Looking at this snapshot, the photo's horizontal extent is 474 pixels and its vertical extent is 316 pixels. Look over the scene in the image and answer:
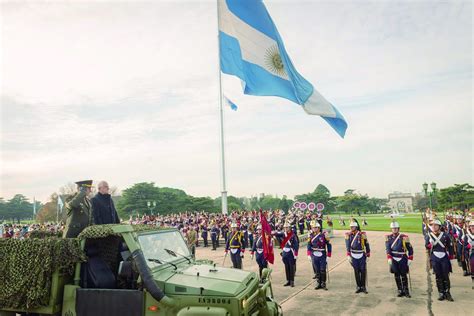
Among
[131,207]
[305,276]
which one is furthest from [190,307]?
[131,207]

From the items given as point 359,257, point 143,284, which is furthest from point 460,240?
point 143,284

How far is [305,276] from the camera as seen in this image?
42.9 feet

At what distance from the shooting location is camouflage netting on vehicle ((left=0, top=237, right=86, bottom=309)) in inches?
205

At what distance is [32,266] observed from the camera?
17.6ft

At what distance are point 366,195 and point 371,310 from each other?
99.4 m

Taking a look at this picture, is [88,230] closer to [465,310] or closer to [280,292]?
[280,292]

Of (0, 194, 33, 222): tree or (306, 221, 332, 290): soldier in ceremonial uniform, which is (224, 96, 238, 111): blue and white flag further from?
(0, 194, 33, 222): tree

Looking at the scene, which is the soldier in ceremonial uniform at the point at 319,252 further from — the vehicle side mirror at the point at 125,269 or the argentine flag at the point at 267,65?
the vehicle side mirror at the point at 125,269

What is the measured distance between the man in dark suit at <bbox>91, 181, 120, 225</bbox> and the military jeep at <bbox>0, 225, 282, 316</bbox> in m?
0.86

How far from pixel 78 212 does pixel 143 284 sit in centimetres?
235

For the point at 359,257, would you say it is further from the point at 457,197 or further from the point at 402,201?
the point at 402,201

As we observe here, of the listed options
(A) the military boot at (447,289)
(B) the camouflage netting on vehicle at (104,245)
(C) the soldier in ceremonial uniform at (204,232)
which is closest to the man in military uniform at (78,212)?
(B) the camouflage netting on vehicle at (104,245)

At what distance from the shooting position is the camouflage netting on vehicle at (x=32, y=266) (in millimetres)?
5195

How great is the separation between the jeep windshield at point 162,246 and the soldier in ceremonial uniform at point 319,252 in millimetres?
5984
